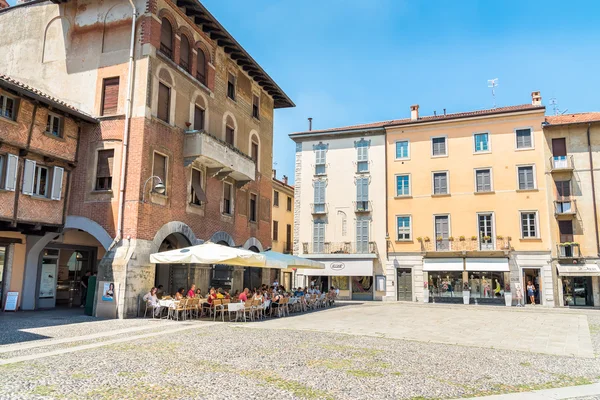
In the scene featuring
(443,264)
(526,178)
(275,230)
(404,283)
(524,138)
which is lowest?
(404,283)

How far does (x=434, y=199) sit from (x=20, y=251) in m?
24.8

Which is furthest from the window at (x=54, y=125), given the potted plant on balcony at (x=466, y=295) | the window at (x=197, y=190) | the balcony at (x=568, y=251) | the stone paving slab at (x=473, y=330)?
the balcony at (x=568, y=251)

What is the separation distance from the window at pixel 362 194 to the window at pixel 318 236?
9.92ft

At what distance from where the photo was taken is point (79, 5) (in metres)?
19.2

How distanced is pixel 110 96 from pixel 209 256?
25.9 ft

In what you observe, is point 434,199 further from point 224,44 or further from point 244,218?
point 224,44

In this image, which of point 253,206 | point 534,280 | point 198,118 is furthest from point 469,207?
point 198,118

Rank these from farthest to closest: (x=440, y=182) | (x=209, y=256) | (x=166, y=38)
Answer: (x=440, y=182) → (x=166, y=38) → (x=209, y=256)

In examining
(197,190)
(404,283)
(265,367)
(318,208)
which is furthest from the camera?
(318,208)

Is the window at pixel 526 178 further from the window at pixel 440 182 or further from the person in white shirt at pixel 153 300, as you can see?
the person in white shirt at pixel 153 300

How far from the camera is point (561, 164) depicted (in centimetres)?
2961

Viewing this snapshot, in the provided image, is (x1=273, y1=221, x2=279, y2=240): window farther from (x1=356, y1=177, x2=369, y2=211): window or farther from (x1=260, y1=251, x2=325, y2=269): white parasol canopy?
(x1=260, y1=251, x2=325, y2=269): white parasol canopy

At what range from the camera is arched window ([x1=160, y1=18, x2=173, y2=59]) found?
18.9 m

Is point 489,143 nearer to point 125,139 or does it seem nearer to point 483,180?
point 483,180
